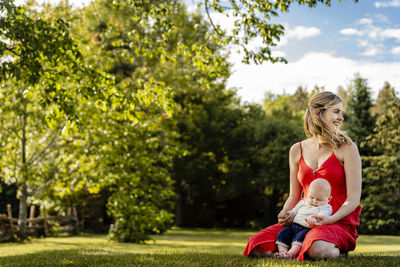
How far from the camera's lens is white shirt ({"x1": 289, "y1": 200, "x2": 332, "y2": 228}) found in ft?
15.0

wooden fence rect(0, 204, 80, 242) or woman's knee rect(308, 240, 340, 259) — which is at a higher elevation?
woman's knee rect(308, 240, 340, 259)

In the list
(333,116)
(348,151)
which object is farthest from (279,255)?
(333,116)

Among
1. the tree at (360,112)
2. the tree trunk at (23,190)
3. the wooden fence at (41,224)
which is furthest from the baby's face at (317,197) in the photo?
the tree at (360,112)

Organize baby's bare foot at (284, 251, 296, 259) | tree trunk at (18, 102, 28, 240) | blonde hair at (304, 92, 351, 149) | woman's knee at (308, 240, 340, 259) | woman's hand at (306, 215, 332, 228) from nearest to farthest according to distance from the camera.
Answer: woman's knee at (308, 240, 340, 259) → woman's hand at (306, 215, 332, 228) → baby's bare foot at (284, 251, 296, 259) → blonde hair at (304, 92, 351, 149) → tree trunk at (18, 102, 28, 240)

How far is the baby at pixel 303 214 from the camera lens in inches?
179

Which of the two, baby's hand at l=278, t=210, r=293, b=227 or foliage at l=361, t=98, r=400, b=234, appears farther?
foliage at l=361, t=98, r=400, b=234

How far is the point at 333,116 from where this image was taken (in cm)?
474

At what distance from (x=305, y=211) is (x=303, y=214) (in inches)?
1.6

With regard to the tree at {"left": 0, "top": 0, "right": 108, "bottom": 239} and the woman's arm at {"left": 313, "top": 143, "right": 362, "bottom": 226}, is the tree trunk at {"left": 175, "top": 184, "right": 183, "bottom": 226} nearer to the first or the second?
the tree at {"left": 0, "top": 0, "right": 108, "bottom": 239}

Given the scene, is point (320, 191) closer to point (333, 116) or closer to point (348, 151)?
point (348, 151)

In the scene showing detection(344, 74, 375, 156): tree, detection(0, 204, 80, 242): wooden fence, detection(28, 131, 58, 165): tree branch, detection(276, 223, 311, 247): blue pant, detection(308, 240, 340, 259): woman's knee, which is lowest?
detection(0, 204, 80, 242): wooden fence

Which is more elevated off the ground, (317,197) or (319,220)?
(317,197)

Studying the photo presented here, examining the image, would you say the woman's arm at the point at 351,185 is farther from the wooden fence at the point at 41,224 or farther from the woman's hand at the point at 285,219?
the wooden fence at the point at 41,224

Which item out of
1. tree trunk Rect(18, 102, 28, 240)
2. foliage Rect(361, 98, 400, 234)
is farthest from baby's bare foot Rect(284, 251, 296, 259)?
foliage Rect(361, 98, 400, 234)
